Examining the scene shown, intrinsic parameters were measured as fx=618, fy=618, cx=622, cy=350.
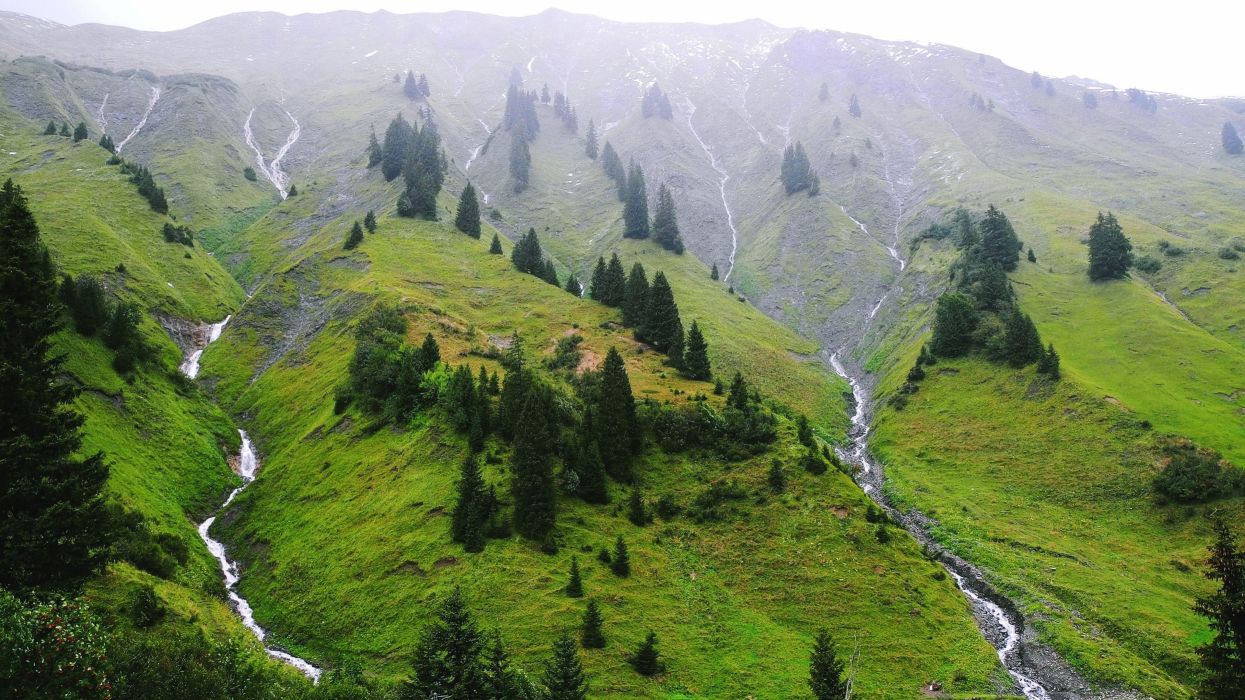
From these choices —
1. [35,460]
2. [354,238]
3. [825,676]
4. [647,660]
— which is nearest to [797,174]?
[354,238]

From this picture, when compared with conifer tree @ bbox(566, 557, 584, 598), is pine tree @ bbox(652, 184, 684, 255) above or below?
above

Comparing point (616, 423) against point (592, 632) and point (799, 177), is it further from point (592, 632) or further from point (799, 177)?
point (799, 177)

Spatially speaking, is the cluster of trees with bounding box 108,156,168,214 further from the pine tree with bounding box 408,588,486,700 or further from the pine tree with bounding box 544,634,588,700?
the pine tree with bounding box 544,634,588,700

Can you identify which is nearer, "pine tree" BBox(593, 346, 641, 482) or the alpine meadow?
the alpine meadow

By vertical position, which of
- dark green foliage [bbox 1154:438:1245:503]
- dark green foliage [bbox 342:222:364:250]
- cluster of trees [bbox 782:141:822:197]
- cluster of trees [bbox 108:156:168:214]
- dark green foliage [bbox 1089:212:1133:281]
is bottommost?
dark green foliage [bbox 1154:438:1245:503]

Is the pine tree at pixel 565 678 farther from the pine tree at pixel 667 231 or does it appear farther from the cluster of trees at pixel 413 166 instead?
the pine tree at pixel 667 231

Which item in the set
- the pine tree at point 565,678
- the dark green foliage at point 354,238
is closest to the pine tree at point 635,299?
the dark green foliage at point 354,238

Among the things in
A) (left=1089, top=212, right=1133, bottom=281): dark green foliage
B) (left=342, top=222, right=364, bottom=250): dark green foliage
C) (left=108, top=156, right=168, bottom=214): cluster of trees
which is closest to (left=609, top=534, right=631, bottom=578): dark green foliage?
(left=342, top=222, right=364, bottom=250): dark green foliage

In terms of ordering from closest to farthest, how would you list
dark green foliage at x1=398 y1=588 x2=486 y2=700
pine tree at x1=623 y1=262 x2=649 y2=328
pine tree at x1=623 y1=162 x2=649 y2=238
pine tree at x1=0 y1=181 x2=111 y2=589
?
pine tree at x1=0 y1=181 x2=111 y2=589
dark green foliage at x1=398 y1=588 x2=486 y2=700
pine tree at x1=623 y1=262 x2=649 y2=328
pine tree at x1=623 y1=162 x2=649 y2=238
